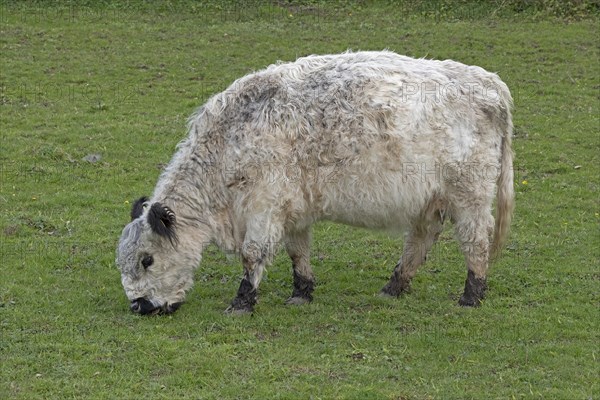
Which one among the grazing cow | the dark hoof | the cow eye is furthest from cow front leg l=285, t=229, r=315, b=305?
the dark hoof

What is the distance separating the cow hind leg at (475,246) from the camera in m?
11.1

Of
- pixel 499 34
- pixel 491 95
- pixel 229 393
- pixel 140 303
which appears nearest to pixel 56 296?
pixel 140 303

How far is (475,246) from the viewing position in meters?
11.2

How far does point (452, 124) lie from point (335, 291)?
2.57m

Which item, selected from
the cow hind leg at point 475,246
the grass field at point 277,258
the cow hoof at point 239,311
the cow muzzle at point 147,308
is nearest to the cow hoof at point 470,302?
the cow hind leg at point 475,246

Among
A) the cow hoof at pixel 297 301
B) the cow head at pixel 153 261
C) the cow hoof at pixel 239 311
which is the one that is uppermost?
the cow head at pixel 153 261

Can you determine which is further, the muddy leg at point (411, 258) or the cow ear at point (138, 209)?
the muddy leg at point (411, 258)

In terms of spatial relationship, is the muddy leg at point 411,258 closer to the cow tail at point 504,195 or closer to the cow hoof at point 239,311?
the cow tail at point 504,195

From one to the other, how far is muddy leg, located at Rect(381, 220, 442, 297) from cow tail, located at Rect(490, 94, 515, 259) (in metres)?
0.70

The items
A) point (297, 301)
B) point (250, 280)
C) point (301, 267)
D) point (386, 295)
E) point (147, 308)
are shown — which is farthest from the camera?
point (386, 295)

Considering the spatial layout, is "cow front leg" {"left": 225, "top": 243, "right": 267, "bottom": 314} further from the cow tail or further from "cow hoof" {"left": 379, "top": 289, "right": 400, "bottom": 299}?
the cow tail

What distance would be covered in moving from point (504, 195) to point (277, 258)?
3362mm

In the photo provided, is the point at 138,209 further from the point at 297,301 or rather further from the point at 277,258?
the point at 277,258

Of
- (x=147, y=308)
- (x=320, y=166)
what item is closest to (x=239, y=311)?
(x=147, y=308)
